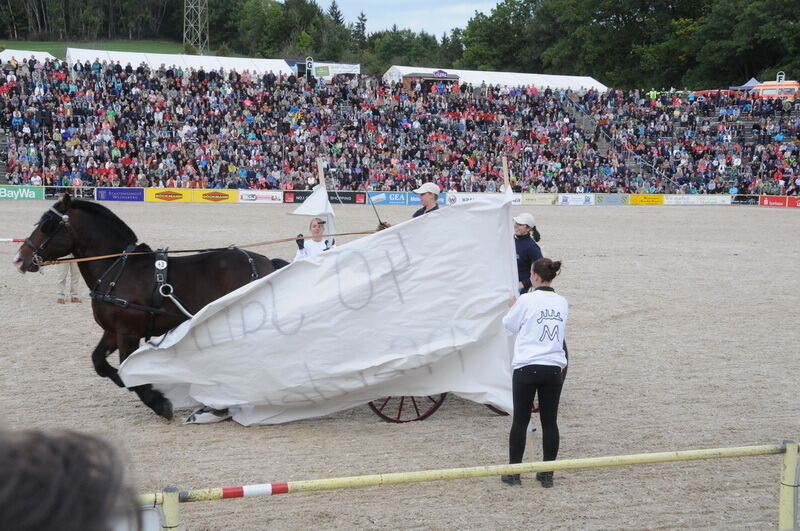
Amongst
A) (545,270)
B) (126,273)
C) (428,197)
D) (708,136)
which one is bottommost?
(126,273)

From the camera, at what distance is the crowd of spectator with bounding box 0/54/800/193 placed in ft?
107

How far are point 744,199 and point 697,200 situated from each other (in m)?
2.92

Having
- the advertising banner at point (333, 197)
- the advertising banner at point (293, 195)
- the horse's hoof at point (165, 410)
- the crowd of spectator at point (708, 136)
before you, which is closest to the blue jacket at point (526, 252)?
the horse's hoof at point (165, 410)

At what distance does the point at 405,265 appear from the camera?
6.47m

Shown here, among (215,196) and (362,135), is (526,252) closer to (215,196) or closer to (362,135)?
(215,196)

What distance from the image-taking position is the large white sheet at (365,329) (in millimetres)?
6309

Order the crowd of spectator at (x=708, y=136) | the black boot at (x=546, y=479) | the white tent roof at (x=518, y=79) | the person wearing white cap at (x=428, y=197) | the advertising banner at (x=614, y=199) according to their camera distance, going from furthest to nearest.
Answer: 1. the white tent roof at (x=518, y=79)
2. the crowd of spectator at (x=708, y=136)
3. the advertising banner at (x=614, y=199)
4. the person wearing white cap at (x=428, y=197)
5. the black boot at (x=546, y=479)

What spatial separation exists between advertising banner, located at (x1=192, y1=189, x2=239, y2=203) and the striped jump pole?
29561mm

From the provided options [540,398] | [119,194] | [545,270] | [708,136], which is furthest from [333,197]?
[540,398]

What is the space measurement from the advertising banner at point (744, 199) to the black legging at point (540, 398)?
37447mm

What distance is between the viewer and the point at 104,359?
6887mm

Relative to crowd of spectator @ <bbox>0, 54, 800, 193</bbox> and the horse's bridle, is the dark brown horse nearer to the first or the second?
the horse's bridle

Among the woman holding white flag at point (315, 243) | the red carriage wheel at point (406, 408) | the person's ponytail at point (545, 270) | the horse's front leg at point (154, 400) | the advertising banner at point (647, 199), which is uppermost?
the person's ponytail at point (545, 270)

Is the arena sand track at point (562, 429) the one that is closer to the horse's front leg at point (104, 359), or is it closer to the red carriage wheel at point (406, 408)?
the red carriage wheel at point (406, 408)
